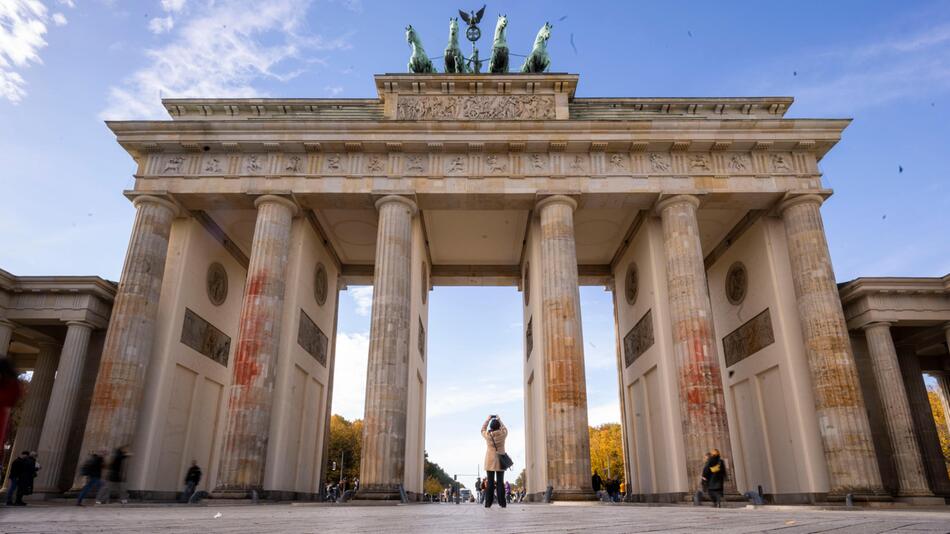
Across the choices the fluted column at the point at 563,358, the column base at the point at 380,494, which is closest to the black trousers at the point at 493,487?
the fluted column at the point at 563,358

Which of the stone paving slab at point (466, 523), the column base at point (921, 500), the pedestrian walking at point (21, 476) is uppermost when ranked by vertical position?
the pedestrian walking at point (21, 476)

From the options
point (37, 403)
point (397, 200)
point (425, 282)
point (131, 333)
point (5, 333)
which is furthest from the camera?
point (425, 282)

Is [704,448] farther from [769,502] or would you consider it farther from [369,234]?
[369,234]

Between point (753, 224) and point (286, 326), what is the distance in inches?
654

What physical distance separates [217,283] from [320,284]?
12.4 feet

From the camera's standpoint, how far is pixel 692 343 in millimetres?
16844

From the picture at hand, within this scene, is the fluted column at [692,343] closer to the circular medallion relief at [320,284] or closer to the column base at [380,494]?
the column base at [380,494]

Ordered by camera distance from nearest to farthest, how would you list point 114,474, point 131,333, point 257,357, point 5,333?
point 114,474 < point 257,357 < point 131,333 < point 5,333

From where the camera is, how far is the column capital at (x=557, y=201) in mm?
18844

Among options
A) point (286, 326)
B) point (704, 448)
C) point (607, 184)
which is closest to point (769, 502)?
point (704, 448)

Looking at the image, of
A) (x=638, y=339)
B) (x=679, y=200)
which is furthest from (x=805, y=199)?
(x=638, y=339)

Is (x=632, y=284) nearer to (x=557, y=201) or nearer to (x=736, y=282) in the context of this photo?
(x=736, y=282)

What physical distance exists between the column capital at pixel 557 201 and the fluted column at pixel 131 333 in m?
12.2

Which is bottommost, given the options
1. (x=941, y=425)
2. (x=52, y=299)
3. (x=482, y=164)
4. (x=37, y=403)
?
(x=37, y=403)
